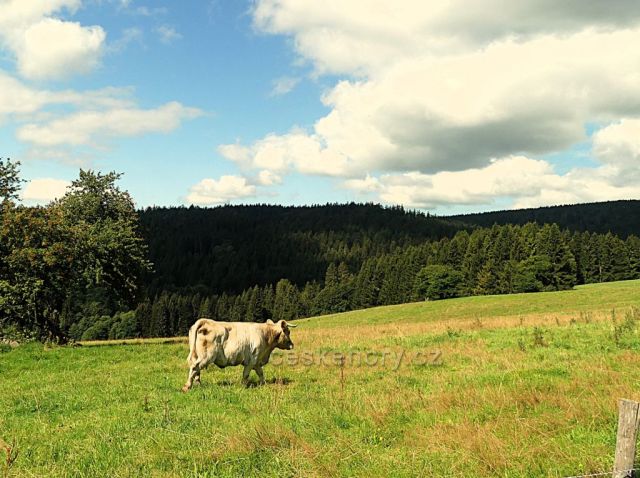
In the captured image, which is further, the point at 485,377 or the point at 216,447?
the point at 485,377

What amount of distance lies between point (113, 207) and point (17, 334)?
10719mm

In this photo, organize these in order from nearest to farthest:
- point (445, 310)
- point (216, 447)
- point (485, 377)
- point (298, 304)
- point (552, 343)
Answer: point (216, 447) < point (485, 377) < point (552, 343) < point (445, 310) < point (298, 304)

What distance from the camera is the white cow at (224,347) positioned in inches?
508

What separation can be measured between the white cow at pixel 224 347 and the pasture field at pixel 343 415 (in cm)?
66

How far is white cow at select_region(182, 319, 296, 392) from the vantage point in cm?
1291

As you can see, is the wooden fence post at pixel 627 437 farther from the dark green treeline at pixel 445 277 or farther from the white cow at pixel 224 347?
the dark green treeline at pixel 445 277

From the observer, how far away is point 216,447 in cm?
722

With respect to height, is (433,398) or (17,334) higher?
(433,398)

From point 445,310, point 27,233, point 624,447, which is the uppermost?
point 27,233

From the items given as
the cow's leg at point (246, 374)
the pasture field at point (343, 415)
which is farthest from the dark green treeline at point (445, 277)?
the cow's leg at point (246, 374)

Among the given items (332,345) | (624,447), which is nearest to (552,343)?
(332,345)

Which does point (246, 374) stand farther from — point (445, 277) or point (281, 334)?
point (445, 277)

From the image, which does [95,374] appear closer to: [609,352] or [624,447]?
[624,447]

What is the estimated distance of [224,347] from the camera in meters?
13.2
